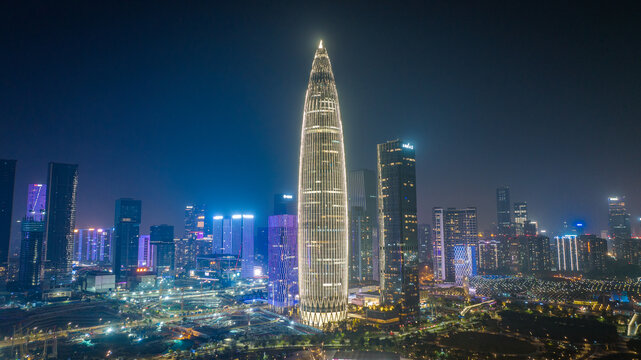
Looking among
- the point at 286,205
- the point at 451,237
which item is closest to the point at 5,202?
the point at 286,205

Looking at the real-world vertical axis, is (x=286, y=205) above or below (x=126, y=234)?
above

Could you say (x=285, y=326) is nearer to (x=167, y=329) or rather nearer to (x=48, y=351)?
(x=167, y=329)

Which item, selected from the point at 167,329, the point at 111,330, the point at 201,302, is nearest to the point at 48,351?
the point at 111,330

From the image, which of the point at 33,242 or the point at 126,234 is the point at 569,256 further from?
the point at 33,242

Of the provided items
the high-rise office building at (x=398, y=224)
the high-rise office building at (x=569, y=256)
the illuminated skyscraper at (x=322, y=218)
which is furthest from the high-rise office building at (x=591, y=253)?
the illuminated skyscraper at (x=322, y=218)

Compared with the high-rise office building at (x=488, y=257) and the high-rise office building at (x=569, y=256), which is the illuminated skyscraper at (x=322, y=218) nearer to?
the high-rise office building at (x=488, y=257)

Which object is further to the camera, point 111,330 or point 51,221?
point 51,221

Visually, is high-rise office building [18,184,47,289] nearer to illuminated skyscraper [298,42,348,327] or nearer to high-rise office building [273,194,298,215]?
high-rise office building [273,194,298,215]
